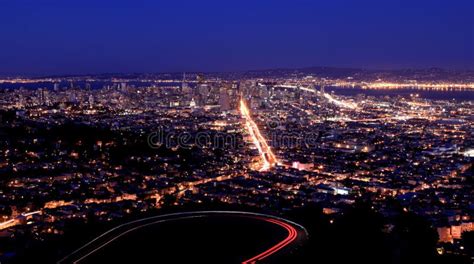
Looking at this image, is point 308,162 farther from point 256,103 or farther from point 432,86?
point 432,86

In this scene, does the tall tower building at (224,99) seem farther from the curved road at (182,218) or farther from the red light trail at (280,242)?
the red light trail at (280,242)

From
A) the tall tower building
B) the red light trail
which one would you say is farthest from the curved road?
the tall tower building

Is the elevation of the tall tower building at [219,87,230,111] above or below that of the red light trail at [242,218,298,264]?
below

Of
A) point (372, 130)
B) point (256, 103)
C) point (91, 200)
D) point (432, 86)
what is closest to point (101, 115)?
point (256, 103)

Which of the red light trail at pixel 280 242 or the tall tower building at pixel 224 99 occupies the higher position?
the red light trail at pixel 280 242

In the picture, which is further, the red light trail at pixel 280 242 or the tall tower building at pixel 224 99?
the tall tower building at pixel 224 99

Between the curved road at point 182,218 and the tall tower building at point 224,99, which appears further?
the tall tower building at point 224,99

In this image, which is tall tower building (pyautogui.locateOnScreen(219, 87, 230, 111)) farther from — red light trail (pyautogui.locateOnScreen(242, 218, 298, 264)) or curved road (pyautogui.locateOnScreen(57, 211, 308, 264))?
red light trail (pyautogui.locateOnScreen(242, 218, 298, 264))

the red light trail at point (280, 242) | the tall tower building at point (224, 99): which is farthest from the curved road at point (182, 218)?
the tall tower building at point (224, 99)

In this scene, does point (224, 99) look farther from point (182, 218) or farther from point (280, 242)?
point (280, 242)
